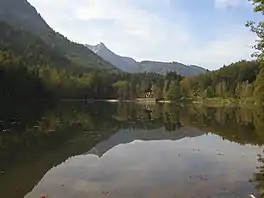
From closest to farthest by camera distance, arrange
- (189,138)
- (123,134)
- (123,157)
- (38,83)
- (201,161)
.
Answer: (201,161), (123,157), (189,138), (123,134), (38,83)

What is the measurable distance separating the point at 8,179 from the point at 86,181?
4.70 m

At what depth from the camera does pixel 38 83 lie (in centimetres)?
13962

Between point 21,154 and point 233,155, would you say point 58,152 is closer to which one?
point 21,154

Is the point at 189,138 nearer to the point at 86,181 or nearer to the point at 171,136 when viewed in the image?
the point at 171,136

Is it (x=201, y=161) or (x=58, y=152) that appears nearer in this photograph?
(x=201, y=161)

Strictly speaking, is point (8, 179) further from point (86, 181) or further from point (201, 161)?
point (201, 161)

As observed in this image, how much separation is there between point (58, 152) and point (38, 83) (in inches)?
4247

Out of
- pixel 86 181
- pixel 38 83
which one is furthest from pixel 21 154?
pixel 38 83

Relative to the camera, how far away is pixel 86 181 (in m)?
23.8

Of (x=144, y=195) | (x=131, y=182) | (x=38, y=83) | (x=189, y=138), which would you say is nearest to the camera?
(x=144, y=195)

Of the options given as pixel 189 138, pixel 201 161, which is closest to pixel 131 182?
pixel 201 161

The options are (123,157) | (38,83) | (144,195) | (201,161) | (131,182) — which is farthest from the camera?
(38,83)

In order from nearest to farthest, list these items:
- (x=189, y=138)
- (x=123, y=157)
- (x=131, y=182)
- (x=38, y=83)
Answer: (x=131, y=182)
(x=123, y=157)
(x=189, y=138)
(x=38, y=83)

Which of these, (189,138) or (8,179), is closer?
(8,179)
